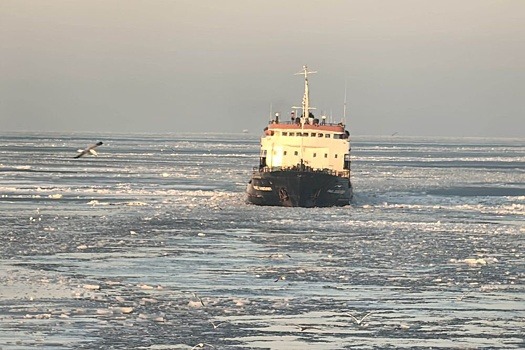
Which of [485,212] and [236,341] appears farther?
[485,212]

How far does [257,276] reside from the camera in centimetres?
2969

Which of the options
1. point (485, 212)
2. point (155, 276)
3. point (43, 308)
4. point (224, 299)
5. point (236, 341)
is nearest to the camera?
point (236, 341)

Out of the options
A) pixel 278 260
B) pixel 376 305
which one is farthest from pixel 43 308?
pixel 278 260

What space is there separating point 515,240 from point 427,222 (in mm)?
8906

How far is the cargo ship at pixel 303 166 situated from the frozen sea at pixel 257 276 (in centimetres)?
101

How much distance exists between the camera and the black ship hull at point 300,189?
57.3 metres

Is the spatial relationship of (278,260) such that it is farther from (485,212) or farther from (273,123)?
(273,123)

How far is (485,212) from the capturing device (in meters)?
57.0

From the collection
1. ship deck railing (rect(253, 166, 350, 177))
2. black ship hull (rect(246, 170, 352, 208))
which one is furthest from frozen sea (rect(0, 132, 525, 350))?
ship deck railing (rect(253, 166, 350, 177))

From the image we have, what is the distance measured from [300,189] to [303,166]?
64.3 inches

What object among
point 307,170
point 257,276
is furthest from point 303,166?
point 257,276

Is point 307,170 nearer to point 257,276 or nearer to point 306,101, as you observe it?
point 306,101

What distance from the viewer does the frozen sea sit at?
69.8ft

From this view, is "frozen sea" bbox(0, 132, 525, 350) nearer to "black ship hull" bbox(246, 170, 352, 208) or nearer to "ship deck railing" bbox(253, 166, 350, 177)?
"black ship hull" bbox(246, 170, 352, 208)
